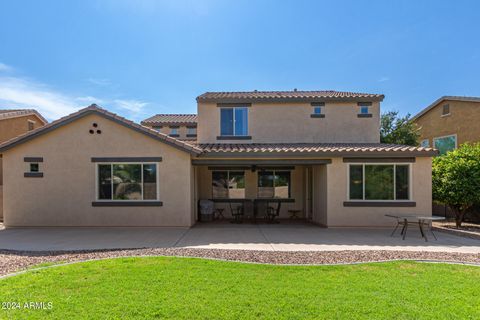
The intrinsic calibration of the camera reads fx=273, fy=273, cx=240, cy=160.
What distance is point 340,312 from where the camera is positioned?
12.9 feet

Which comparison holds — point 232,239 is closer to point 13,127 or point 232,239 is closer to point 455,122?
point 13,127

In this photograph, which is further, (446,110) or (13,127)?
(446,110)

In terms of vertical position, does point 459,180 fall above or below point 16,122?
below

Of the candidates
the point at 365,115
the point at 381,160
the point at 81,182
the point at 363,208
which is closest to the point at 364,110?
the point at 365,115

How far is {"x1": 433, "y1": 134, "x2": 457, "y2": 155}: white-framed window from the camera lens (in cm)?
2083

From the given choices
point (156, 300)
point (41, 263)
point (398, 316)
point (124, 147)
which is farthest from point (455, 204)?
point (41, 263)

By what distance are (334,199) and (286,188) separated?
3.74 m

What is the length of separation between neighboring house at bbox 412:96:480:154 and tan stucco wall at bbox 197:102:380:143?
1029cm

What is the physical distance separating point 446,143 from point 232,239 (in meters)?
20.9

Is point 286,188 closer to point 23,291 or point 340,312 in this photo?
point 340,312

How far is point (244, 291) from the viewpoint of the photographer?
15.2 ft

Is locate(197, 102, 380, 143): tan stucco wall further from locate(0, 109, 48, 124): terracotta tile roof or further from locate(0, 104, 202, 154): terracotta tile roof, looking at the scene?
locate(0, 109, 48, 124): terracotta tile roof

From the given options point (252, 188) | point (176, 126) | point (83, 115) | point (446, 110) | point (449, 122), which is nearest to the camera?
point (83, 115)

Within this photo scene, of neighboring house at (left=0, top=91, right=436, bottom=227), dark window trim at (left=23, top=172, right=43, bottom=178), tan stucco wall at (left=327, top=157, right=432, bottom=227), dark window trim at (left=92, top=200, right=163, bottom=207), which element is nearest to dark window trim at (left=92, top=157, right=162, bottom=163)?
neighboring house at (left=0, top=91, right=436, bottom=227)
